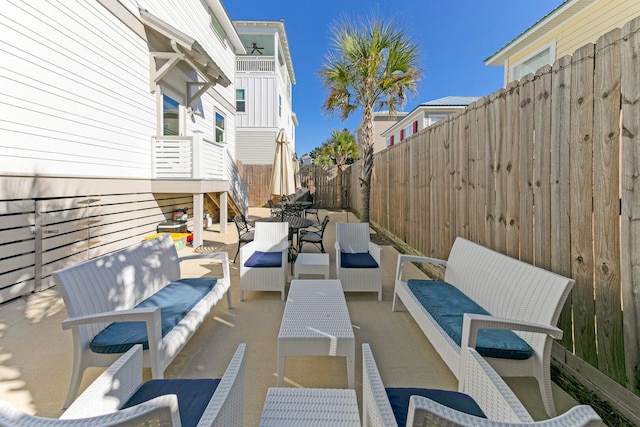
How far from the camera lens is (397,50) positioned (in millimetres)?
6902

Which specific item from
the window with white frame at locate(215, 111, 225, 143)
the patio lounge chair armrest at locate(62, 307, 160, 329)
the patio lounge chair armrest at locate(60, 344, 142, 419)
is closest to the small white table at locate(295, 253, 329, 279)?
the patio lounge chair armrest at locate(62, 307, 160, 329)

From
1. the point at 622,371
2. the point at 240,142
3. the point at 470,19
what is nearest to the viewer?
the point at 622,371

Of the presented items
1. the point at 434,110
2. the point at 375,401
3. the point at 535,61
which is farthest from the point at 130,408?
the point at 434,110

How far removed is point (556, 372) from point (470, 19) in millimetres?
14588

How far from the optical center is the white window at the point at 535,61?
25.0 feet

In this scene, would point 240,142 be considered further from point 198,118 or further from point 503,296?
point 503,296

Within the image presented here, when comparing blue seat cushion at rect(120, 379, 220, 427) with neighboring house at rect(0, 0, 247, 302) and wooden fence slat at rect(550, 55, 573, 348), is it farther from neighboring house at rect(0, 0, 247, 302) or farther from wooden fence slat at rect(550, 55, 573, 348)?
neighboring house at rect(0, 0, 247, 302)

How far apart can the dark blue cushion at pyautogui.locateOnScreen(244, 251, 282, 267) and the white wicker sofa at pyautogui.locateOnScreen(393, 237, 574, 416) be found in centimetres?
185

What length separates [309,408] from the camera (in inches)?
67.4

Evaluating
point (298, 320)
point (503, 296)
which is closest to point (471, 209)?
point (503, 296)

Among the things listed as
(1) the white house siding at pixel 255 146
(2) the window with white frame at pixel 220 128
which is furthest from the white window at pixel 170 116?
(1) the white house siding at pixel 255 146

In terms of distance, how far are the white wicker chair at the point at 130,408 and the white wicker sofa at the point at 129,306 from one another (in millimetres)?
480

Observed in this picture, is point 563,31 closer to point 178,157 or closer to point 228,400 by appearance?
point 178,157

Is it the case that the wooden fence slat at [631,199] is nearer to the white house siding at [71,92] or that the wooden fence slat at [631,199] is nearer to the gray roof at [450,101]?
the white house siding at [71,92]
